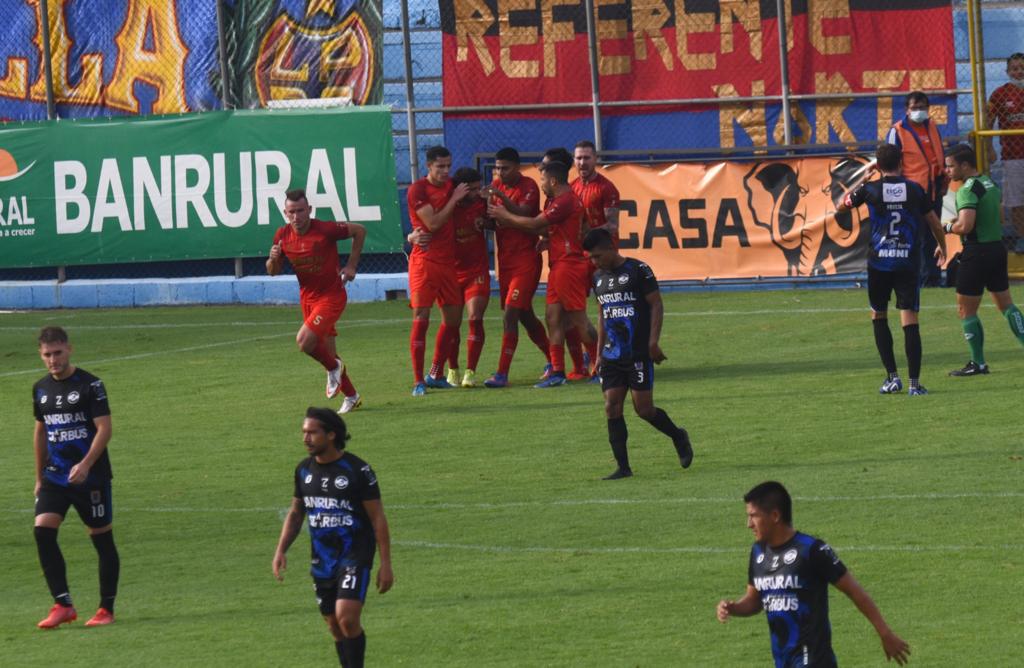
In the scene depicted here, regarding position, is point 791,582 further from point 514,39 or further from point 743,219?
point 514,39

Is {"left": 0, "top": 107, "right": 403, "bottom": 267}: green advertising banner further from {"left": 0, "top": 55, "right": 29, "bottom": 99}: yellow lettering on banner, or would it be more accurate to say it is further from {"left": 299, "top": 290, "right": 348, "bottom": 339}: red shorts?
{"left": 299, "top": 290, "right": 348, "bottom": 339}: red shorts

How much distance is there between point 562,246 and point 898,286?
348 centimetres

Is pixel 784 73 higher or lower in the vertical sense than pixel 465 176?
higher

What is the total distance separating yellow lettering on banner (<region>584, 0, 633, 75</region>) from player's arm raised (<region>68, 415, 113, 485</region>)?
696 inches

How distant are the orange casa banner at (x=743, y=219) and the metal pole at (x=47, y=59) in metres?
9.35

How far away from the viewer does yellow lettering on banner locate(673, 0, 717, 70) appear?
27281 millimetres

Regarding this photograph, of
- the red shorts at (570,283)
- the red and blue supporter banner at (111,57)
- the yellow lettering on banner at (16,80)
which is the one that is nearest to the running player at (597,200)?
the red shorts at (570,283)

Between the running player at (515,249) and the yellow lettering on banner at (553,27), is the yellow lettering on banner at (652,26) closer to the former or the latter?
the yellow lettering on banner at (553,27)

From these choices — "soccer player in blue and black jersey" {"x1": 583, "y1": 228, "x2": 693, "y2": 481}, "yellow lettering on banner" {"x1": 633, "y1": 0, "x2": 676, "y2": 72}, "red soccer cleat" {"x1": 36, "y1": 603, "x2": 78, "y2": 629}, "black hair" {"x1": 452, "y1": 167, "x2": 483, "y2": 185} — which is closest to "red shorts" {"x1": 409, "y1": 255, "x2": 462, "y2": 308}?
"black hair" {"x1": 452, "y1": 167, "x2": 483, "y2": 185}

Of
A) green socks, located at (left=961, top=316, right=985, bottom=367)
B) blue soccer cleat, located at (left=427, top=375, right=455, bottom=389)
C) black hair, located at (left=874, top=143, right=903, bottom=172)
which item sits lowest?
blue soccer cleat, located at (left=427, top=375, right=455, bottom=389)

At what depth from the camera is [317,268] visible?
17.7 m

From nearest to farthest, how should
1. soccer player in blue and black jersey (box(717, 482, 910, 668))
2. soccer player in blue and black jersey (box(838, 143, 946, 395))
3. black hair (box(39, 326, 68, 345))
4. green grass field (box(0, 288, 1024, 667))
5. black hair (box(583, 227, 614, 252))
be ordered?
soccer player in blue and black jersey (box(717, 482, 910, 668))
green grass field (box(0, 288, 1024, 667))
black hair (box(39, 326, 68, 345))
black hair (box(583, 227, 614, 252))
soccer player in blue and black jersey (box(838, 143, 946, 395))

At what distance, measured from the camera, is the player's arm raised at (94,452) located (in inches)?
422

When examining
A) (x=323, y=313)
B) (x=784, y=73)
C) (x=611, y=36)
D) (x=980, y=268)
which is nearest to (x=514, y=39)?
(x=611, y=36)
